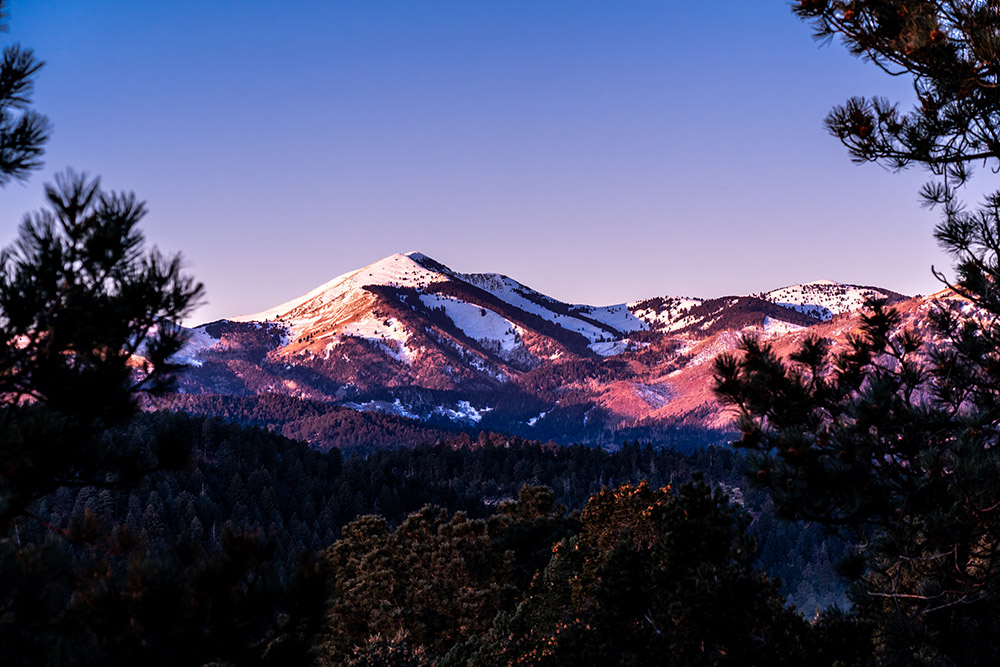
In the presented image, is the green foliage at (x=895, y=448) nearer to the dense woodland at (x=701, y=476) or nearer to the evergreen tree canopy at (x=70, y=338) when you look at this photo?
the dense woodland at (x=701, y=476)

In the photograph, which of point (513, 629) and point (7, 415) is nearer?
point (7, 415)

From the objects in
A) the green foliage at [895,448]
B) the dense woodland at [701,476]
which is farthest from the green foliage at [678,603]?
the green foliage at [895,448]

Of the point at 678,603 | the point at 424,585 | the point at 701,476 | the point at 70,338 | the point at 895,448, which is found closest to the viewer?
the point at 70,338

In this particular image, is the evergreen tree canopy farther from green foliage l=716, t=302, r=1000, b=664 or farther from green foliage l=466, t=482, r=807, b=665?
green foliage l=466, t=482, r=807, b=665

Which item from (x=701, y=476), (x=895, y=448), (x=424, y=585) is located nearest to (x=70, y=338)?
(x=895, y=448)

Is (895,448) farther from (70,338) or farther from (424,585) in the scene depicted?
(424,585)

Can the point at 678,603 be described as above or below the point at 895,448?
below

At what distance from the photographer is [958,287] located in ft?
49.4

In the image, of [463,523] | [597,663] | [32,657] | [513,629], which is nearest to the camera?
[32,657]

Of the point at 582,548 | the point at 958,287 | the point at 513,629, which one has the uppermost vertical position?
the point at 958,287

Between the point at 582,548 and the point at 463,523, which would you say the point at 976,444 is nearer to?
the point at 582,548

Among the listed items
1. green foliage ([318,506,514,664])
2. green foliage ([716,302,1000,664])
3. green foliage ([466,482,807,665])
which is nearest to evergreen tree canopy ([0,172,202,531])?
green foliage ([716,302,1000,664])

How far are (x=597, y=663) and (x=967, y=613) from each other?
434 inches

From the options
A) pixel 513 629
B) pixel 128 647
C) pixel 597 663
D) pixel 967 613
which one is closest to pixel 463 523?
pixel 513 629
